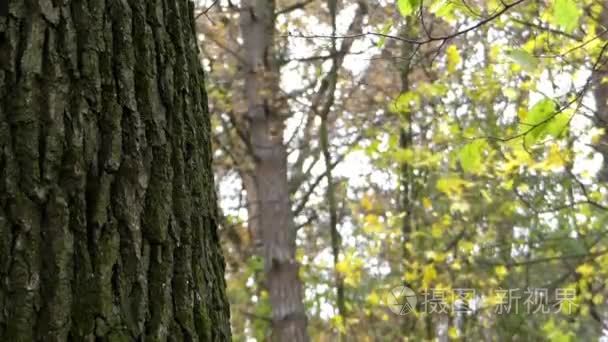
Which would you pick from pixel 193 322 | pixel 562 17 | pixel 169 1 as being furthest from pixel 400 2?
pixel 193 322

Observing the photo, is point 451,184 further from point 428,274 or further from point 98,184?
point 98,184

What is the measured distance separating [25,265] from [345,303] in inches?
233

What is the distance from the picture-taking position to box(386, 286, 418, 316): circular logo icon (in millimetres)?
6363

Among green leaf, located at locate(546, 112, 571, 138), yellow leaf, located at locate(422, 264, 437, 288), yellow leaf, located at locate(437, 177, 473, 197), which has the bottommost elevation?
green leaf, located at locate(546, 112, 571, 138)

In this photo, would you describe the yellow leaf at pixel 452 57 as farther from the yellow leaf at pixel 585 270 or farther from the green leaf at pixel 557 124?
the green leaf at pixel 557 124

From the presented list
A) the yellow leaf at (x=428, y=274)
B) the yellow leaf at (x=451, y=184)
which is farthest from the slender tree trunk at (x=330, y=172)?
the yellow leaf at (x=451, y=184)

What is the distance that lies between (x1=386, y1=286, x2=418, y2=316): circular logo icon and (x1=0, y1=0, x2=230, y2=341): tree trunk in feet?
16.8

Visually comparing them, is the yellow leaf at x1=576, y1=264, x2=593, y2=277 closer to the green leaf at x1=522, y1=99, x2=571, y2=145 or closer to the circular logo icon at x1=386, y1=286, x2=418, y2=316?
the circular logo icon at x1=386, y1=286, x2=418, y2=316

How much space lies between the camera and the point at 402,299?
6.47m

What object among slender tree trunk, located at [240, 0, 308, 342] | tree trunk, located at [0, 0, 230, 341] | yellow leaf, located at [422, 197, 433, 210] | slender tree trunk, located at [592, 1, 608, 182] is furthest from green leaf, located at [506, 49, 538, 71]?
yellow leaf, located at [422, 197, 433, 210]

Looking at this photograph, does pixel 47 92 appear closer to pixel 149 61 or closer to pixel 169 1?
pixel 149 61

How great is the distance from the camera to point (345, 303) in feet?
22.6

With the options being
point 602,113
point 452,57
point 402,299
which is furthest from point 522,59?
point 402,299

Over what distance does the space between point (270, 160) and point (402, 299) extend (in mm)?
1690
